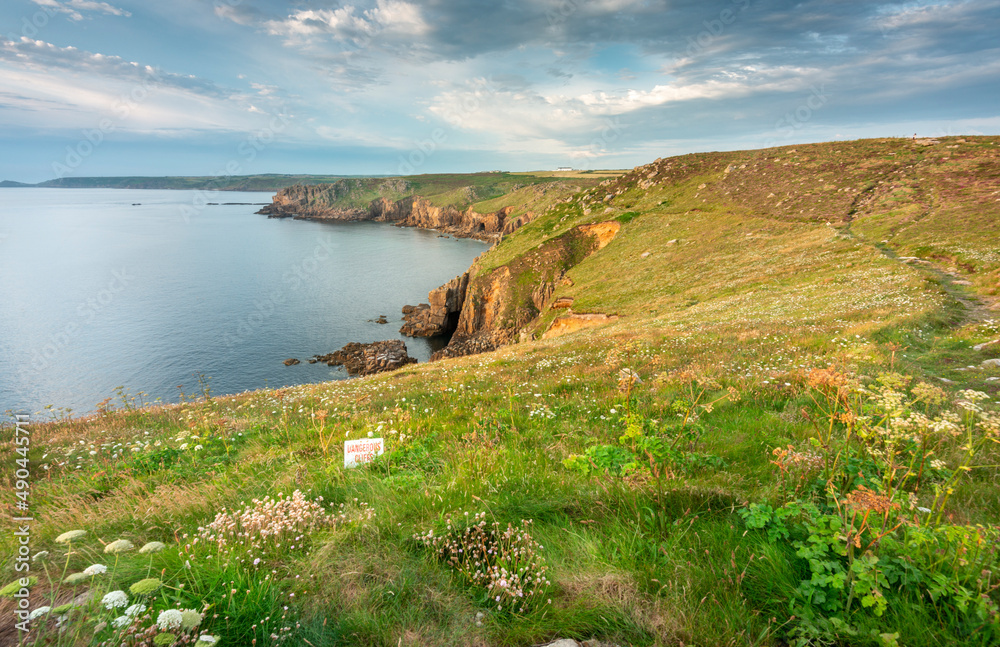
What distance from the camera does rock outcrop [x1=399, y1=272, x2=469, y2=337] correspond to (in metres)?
69.5

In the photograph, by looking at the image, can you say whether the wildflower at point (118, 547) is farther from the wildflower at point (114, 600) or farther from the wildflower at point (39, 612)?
the wildflower at point (114, 600)

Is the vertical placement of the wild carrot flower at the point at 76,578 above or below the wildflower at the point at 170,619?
below

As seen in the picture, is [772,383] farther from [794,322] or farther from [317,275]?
[317,275]

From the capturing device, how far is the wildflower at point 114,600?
2.78 metres

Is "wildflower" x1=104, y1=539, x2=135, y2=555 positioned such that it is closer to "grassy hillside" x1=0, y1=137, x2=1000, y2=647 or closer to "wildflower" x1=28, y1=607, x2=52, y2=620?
"grassy hillside" x1=0, y1=137, x2=1000, y2=647

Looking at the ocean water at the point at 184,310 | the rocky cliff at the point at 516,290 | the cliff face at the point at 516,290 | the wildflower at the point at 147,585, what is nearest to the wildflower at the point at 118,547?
the wildflower at the point at 147,585

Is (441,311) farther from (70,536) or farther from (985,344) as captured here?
(70,536)

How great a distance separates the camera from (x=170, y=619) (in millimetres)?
2643

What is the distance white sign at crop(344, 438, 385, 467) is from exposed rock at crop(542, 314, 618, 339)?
112 feet

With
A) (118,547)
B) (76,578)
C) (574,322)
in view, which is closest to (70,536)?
(118,547)

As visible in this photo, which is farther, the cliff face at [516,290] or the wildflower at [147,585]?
the cliff face at [516,290]

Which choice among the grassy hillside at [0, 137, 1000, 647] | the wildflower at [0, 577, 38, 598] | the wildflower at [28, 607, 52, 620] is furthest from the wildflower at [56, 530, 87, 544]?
the wildflower at [28, 607, 52, 620]

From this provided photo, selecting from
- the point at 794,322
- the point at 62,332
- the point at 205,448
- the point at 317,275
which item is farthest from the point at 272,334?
the point at 794,322

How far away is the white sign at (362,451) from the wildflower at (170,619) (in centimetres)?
335
